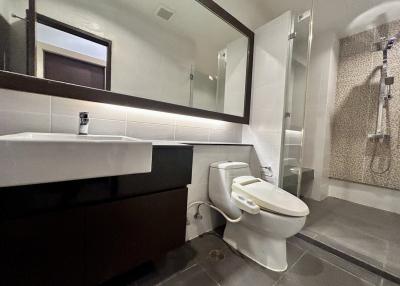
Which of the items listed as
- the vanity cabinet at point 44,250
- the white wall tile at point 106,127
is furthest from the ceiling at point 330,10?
the vanity cabinet at point 44,250

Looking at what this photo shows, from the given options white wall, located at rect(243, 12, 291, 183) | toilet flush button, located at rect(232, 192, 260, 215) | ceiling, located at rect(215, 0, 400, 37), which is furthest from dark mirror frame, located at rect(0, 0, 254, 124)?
toilet flush button, located at rect(232, 192, 260, 215)

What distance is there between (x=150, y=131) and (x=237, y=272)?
1.04 meters

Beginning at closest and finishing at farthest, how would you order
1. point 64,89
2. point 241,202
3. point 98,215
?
point 98,215
point 64,89
point 241,202

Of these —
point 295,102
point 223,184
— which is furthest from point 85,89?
point 295,102

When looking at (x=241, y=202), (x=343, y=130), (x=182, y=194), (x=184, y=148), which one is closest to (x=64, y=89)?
(x=184, y=148)

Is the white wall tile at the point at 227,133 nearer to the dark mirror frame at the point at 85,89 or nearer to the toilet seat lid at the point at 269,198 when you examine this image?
the dark mirror frame at the point at 85,89

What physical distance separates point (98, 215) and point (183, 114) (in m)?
0.91

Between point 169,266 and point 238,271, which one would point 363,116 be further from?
point 169,266

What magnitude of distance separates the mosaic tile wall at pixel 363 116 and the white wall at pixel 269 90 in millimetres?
1317

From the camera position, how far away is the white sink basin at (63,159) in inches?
17.6

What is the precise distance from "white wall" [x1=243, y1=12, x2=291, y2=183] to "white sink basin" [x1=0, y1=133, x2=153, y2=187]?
4.08ft

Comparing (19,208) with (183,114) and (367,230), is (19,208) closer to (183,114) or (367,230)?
(183,114)

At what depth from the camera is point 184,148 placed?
2.97ft

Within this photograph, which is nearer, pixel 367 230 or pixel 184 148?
pixel 184 148
